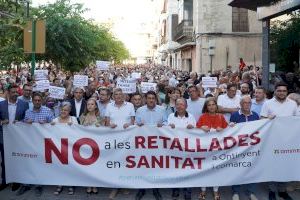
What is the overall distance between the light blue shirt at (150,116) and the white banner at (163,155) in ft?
1.84

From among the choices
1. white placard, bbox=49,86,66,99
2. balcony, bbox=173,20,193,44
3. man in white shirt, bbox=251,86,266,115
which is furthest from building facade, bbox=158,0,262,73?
man in white shirt, bbox=251,86,266,115

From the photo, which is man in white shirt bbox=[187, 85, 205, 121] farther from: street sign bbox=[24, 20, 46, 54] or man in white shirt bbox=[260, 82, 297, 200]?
street sign bbox=[24, 20, 46, 54]

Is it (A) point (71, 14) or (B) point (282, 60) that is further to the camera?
(B) point (282, 60)

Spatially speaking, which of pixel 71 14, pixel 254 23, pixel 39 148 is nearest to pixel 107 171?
pixel 39 148

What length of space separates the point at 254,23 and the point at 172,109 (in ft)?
86.0

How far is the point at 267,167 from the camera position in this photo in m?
7.95

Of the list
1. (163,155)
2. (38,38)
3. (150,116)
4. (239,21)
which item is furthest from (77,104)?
(239,21)

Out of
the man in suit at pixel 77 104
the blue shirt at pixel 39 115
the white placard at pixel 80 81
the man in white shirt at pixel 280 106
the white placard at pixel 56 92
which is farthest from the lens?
the white placard at pixel 80 81

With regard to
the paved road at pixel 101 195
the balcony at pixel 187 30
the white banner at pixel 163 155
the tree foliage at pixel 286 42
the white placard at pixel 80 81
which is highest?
the balcony at pixel 187 30

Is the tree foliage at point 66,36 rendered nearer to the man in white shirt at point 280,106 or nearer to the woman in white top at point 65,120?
the woman in white top at point 65,120

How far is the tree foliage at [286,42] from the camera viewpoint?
21.8 meters

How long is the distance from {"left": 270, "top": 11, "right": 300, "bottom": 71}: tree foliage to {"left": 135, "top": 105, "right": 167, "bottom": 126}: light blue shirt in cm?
1416

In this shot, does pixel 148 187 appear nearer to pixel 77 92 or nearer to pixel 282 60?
pixel 77 92

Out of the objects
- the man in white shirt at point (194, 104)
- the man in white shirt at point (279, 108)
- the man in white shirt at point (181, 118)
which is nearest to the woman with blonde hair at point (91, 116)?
the man in white shirt at point (181, 118)
